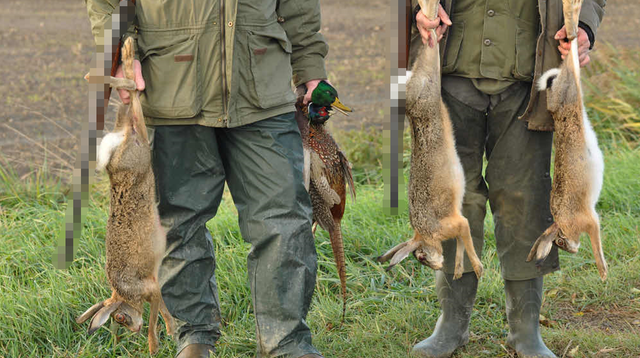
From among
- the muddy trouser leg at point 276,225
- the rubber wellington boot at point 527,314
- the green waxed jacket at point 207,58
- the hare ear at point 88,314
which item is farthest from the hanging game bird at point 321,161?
the hare ear at point 88,314

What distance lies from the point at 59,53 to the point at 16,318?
8267 mm

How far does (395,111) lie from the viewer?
3201mm

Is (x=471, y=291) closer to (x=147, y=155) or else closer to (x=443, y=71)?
(x=443, y=71)

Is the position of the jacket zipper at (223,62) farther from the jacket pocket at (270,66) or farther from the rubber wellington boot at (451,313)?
the rubber wellington boot at (451,313)

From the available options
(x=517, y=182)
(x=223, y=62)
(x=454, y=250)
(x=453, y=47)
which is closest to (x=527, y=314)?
(x=454, y=250)

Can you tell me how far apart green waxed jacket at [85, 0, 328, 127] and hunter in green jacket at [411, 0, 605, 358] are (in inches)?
28.0

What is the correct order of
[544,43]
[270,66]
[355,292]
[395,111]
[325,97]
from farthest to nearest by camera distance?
[355,292]
[325,97]
[270,66]
[544,43]
[395,111]

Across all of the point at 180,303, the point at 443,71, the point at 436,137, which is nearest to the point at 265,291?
the point at 180,303

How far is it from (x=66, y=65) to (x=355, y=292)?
7.78 meters

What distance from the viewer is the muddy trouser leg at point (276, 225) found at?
3.75m

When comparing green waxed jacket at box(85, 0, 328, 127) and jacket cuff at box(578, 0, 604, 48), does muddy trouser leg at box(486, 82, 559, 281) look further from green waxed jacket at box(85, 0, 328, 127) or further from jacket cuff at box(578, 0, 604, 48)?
green waxed jacket at box(85, 0, 328, 127)

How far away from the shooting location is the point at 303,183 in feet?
12.5

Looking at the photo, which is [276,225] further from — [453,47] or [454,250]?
[453,47]

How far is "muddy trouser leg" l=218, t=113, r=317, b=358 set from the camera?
12.3 ft
